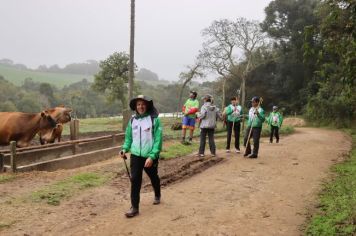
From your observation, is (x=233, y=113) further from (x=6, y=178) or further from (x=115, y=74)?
(x=115, y=74)

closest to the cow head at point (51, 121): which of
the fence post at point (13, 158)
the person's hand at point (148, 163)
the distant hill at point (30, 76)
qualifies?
the fence post at point (13, 158)

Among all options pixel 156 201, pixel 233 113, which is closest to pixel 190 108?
pixel 233 113

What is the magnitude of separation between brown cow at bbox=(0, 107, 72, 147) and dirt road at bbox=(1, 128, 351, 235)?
5.05 m

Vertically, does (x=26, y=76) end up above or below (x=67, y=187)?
above

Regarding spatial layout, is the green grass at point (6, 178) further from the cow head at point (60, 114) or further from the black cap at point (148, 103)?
the cow head at point (60, 114)

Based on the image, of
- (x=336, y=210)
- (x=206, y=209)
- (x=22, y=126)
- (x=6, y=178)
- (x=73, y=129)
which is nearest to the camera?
(x=336, y=210)

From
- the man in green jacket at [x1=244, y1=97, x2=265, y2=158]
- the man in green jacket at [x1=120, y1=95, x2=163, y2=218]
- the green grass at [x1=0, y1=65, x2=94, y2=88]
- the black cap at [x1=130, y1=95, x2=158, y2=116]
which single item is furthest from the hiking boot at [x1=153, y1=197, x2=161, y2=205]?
the green grass at [x1=0, y1=65, x2=94, y2=88]

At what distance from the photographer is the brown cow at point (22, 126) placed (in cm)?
1176

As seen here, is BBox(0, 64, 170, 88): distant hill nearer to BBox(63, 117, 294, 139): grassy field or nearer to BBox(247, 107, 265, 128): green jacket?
BBox(63, 117, 294, 139): grassy field

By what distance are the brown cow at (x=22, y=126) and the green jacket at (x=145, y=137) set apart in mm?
6722

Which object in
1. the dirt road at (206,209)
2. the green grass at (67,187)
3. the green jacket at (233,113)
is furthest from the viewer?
the green jacket at (233,113)

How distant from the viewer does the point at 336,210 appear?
647 cm

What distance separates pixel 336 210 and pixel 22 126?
9.05m

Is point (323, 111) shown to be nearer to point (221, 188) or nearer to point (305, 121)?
point (305, 121)
